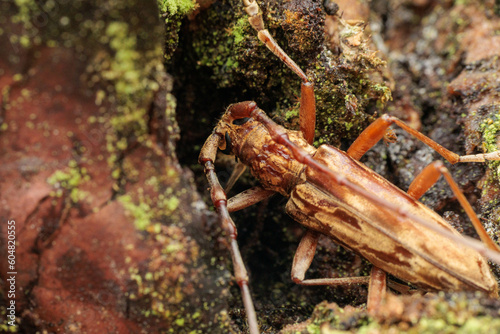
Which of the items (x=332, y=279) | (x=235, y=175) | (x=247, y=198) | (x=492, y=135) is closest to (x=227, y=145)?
(x=235, y=175)

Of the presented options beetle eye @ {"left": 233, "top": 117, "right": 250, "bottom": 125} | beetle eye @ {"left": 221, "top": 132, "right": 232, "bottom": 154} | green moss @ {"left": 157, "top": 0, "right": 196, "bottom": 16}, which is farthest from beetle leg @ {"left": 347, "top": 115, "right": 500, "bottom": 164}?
green moss @ {"left": 157, "top": 0, "right": 196, "bottom": 16}

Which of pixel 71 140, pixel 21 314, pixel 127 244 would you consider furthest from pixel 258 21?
pixel 21 314

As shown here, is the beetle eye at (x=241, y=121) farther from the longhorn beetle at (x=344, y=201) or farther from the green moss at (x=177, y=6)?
the green moss at (x=177, y=6)

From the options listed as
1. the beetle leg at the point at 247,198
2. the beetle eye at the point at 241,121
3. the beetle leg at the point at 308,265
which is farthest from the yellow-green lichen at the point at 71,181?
the beetle leg at the point at 308,265

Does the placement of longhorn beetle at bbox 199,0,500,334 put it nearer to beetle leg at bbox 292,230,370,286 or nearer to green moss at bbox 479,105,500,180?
beetle leg at bbox 292,230,370,286

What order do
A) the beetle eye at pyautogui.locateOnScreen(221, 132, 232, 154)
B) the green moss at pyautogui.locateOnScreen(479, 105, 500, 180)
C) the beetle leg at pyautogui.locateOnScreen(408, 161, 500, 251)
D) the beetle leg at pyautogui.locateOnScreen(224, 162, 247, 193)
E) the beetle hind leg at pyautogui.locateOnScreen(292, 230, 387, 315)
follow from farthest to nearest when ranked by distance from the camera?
1. the beetle leg at pyautogui.locateOnScreen(224, 162, 247, 193)
2. the beetle eye at pyautogui.locateOnScreen(221, 132, 232, 154)
3. the green moss at pyautogui.locateOnScreen(479, 105, 500, 180)
4. the beetle hind leg at pyautogui.locateOnScreen(292, 230, 387, 315)
5. the beetle leg at pyautogui.locateOnScreen(408, 161, 500, 251)

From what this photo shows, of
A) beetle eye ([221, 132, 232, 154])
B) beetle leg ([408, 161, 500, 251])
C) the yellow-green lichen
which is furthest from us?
beetle eye ([221, 132, 232, 154])

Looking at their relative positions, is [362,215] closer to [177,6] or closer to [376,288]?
[376,288]

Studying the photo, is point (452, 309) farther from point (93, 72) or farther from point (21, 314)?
point (21, 314)
